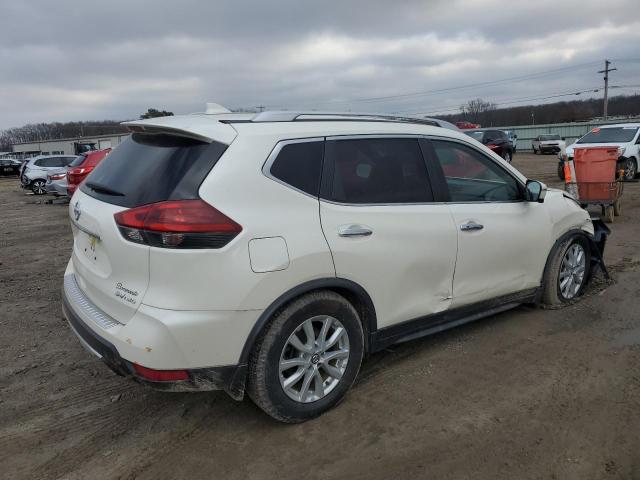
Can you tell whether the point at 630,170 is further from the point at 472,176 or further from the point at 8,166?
the point at 8,166

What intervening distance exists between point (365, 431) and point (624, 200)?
38.2 feet

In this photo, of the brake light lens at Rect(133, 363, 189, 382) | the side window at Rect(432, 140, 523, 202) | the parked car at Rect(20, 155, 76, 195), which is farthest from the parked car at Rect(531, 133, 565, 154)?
the brake light lens at Rect(133, 363, 189, 382)

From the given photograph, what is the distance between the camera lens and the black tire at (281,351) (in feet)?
9.20

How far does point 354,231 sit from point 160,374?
1.33 m

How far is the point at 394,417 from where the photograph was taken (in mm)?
3127

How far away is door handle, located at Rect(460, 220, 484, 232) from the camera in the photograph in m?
3.67

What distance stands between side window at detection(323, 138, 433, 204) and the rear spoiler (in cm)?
64

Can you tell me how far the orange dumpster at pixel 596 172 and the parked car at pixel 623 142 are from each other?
6.73 meters

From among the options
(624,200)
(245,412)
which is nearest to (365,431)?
(245,412)

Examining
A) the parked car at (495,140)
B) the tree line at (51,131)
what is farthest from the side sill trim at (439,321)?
the tree line at (51,131)

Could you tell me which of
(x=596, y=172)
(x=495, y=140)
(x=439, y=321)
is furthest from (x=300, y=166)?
(x=495, y=140)

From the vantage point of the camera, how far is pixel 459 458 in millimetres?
2744

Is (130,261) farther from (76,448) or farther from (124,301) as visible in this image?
(76,448)

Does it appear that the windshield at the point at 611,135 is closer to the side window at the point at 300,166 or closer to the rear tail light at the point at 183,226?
the side window at the point at 300,166
